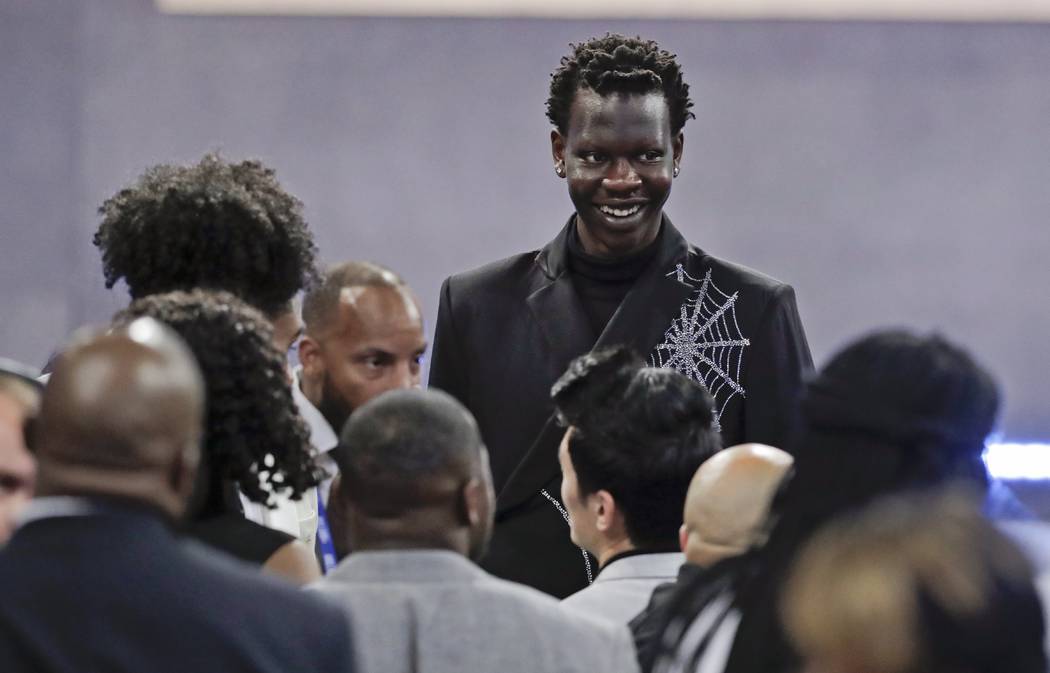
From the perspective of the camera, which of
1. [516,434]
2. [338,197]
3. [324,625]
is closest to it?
[324,625]

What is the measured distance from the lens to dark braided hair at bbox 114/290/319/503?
7.20 feet

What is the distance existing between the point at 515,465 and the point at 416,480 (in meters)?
1.23

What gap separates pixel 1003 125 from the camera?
22.3ft

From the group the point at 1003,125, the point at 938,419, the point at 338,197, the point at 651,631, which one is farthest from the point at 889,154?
the point at 938,419

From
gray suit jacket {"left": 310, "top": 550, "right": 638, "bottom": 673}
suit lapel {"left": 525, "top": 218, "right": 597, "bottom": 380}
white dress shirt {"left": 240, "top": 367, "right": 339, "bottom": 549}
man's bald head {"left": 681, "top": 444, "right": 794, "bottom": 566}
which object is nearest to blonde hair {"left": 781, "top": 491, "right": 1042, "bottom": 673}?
gray suit jacket {"left": 310, "top": 550, "right": 638, "bottom": 673}

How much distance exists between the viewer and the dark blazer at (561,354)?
309 cm

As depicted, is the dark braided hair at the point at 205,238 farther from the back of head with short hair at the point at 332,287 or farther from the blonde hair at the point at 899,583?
the blonde hair at the point at 899,583

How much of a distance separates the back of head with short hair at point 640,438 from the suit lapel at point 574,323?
15.3 inches

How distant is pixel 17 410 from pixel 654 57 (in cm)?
166

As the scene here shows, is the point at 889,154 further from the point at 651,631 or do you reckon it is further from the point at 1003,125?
the point at 651,631

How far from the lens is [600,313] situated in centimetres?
329

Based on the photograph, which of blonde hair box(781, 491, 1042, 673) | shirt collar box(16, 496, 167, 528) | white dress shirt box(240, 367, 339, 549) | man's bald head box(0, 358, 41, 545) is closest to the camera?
blonde hair box(781, 491, 1042, 673)

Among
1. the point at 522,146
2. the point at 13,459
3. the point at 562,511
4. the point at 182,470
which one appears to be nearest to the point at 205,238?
the point at 13,459

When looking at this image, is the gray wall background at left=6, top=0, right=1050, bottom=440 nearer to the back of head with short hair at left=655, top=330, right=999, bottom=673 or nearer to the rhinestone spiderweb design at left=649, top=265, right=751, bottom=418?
the rhinestone spiderweb design at left=649, top=265, right=751, bottom=418
